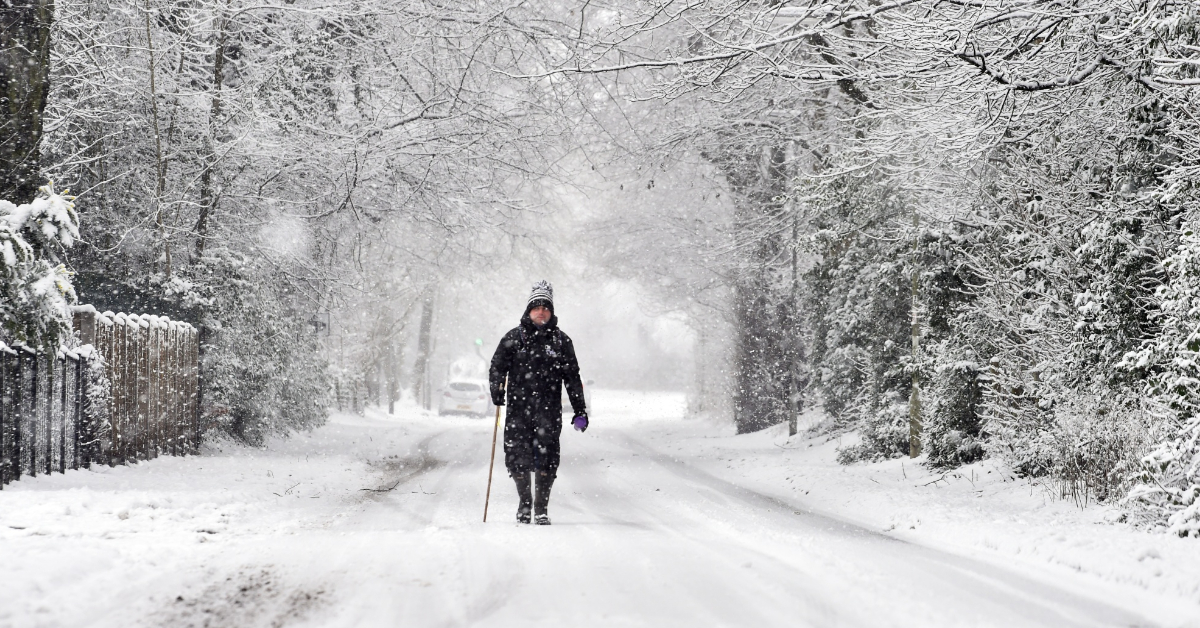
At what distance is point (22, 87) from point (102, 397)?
2975 millimetres

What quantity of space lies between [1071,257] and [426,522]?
21.3ft

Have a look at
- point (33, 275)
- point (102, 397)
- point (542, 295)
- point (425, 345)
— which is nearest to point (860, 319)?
point (542, 295)

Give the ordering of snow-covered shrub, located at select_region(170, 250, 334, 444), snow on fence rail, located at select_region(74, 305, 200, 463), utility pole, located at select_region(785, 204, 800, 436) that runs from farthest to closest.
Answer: utility pole, located at select_region(785, 204, 800, 436)
snow-covered shrub, located at select_region(170, 250, 334, 444)
snow on fence rail, located at select_region(74, 305, 200, 463)

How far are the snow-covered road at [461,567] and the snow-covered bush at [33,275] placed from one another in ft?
4.07

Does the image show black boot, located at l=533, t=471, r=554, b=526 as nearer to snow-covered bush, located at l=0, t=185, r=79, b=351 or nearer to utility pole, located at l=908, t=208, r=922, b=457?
snow-covered bush, located at l=0, t=185, r=79, b=351

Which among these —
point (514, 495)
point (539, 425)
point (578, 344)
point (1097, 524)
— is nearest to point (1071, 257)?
point (1097, 524)

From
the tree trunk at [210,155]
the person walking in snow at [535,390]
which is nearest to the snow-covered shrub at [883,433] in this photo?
the person walking in snow at [535,390]

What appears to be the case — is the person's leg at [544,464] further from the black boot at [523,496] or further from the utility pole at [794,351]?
the utility pole at [794,351]

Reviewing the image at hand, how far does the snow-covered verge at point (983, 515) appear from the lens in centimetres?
577

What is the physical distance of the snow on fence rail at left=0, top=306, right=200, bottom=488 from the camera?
25.3ft

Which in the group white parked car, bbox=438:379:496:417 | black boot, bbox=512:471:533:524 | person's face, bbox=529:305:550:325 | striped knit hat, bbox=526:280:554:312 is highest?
striped knit hat, bbox=526:280:554:312

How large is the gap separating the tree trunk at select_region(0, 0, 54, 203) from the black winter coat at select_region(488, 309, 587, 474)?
445cm

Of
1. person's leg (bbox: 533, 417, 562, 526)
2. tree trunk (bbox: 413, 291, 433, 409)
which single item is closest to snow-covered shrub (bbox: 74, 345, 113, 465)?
person's leg (bbox: 533, 417, 562, 526)

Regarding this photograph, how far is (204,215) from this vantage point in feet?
42.4
